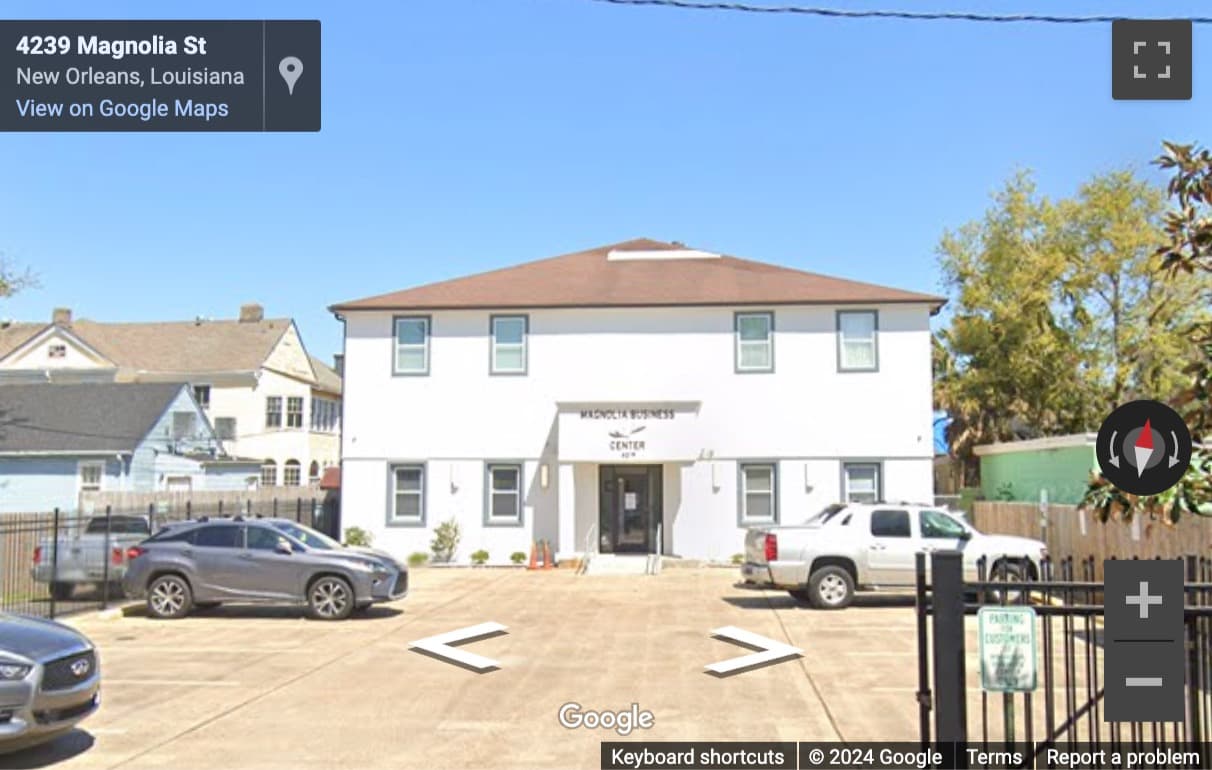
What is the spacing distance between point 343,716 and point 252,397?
138 feet

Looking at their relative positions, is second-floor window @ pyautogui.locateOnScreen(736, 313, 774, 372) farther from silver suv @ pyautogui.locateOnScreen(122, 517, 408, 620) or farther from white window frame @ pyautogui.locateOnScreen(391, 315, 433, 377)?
silver suv @ pyautogui.locateOnScreen(122, 517, 408, 620)

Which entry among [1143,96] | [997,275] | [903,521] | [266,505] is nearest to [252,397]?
[266,505]

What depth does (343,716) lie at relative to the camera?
10031 millimetres

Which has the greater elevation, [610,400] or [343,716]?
[610,400]

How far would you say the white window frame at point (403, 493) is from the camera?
28672mm

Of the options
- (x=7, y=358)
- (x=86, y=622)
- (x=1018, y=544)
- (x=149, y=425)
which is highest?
(x=7, y=358)

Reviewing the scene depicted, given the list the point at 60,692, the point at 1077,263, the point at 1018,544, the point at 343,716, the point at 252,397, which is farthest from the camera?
the point at 252,397

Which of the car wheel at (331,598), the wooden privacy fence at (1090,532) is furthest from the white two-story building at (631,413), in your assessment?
the car wheel at (331,598)

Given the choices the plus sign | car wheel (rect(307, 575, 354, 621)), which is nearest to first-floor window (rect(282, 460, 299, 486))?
car wheel (rect(307, 575, 354, 621))

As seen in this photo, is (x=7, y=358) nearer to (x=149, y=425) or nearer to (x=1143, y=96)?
(x=149, y=425)

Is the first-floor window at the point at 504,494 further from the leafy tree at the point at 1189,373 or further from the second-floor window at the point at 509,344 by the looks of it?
the leafy tree at the point at 1189,373

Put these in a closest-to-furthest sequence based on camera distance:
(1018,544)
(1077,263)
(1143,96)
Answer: (1143,96)
(1018,544)
(1077,263)

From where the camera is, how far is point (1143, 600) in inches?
200

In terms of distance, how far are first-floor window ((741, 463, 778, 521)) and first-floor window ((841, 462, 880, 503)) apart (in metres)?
1.80
